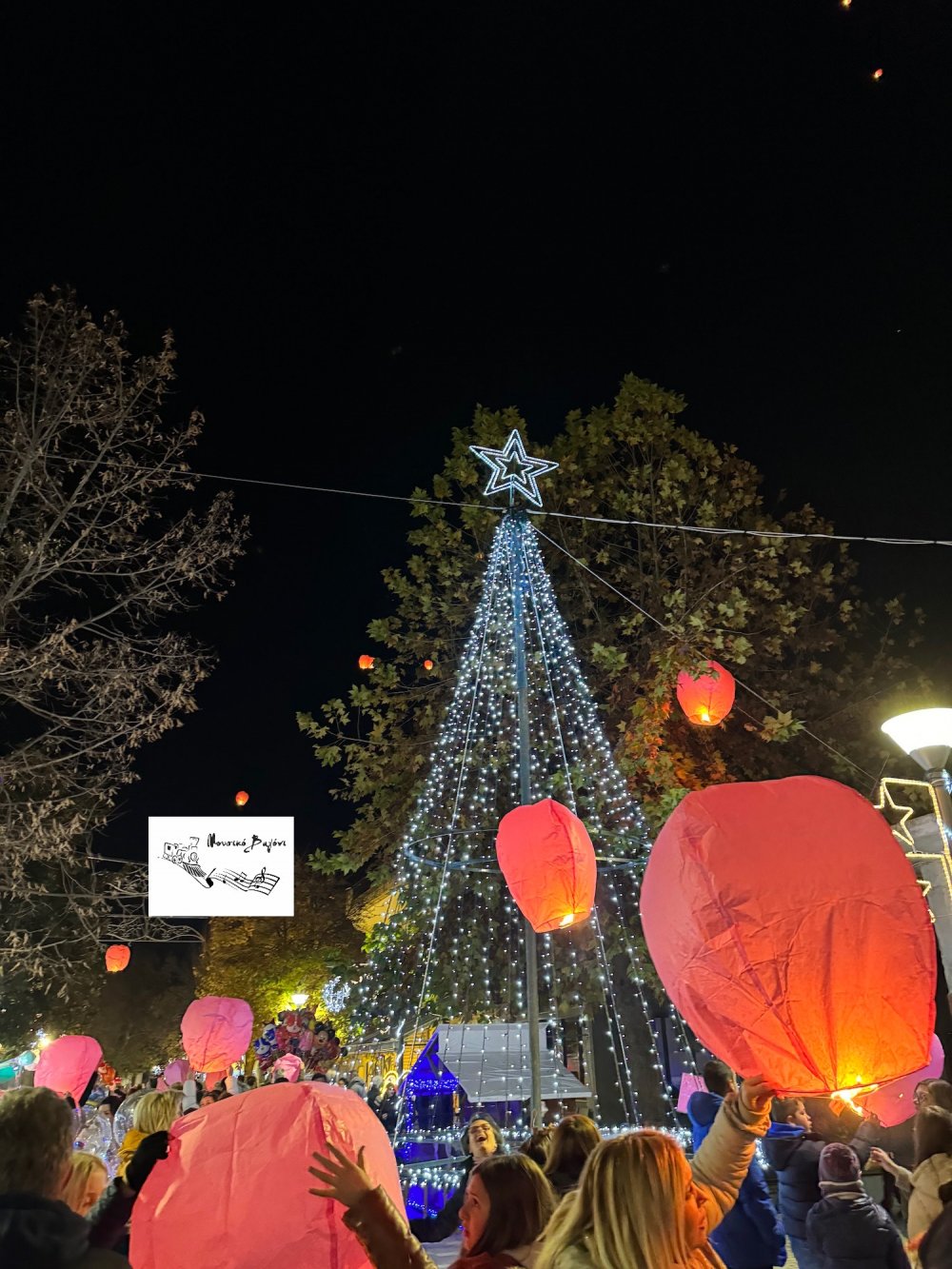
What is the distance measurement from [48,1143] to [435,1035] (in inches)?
348

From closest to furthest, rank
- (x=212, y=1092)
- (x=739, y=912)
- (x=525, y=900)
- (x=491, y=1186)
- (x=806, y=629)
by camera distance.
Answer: (x=491, y=1186)
(x=739, y=912)
(x=525, y=900)
(x=212, y=1092)
(x=806, y=629)

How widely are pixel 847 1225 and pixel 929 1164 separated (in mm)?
451

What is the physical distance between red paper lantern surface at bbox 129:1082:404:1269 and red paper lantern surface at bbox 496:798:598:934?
448 centimetres

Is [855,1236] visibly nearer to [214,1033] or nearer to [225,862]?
[214,1033]

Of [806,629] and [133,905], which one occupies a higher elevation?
[806,629]

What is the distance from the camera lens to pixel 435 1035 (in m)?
10.2

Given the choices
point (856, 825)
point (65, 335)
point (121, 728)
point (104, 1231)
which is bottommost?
point (104, 1231)

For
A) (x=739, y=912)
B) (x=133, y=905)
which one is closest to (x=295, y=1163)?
(x=739, y=912)

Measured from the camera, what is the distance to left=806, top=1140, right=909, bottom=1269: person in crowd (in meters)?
3.63

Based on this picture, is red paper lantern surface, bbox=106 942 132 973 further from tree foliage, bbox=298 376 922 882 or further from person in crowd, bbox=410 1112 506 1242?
person in crowd, bbox=410 1112 506 1242

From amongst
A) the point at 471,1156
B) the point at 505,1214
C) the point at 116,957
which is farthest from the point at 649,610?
the point at 116,957

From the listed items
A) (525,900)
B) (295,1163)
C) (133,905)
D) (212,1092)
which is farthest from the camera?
(133,905)

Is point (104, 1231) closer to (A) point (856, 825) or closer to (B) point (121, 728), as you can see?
(A) point (856, 825)

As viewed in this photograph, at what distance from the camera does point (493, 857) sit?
11.5 meters
